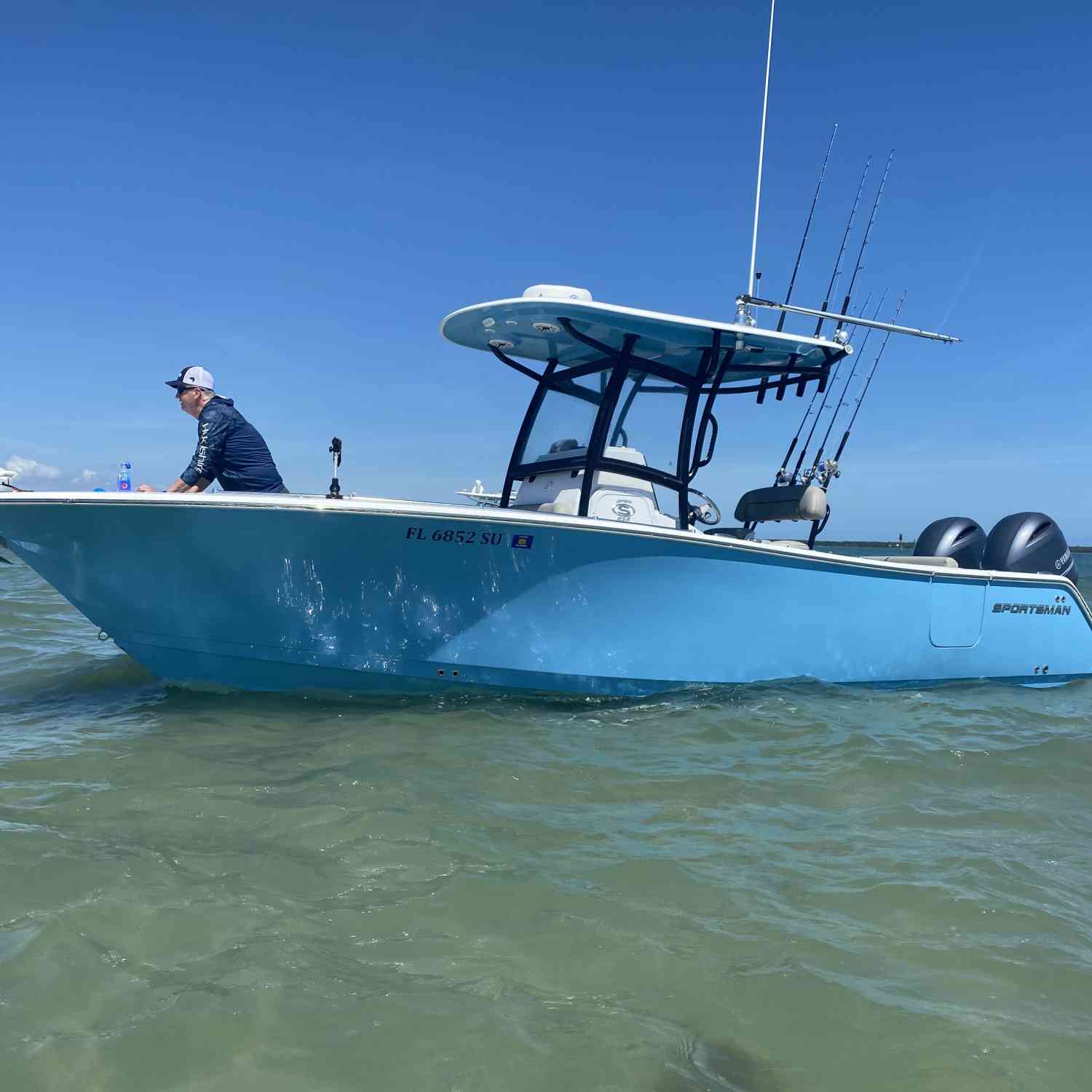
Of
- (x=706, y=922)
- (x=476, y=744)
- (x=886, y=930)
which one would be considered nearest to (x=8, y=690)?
(x=476, y=744)

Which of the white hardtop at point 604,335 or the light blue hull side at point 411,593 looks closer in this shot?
the light blue hull side at point 411,593

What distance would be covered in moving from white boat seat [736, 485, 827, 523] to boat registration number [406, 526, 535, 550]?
2562 mm

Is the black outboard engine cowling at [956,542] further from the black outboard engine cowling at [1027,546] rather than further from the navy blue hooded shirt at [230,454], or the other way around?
the navy blue hooded shirt at [230,454]

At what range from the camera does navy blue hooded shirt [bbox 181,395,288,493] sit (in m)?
5.71

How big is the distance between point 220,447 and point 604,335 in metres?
2.77

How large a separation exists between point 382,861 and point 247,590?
2673 mm

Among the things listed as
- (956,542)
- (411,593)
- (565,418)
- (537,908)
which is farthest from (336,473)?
(956,542)

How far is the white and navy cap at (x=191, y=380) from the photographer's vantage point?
5.87 meters

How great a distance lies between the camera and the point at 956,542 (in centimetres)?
812

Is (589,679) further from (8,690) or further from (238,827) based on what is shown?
(8,690)

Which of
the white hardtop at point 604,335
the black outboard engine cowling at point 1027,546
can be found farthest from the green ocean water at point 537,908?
the black outboard engine cowling at point 1027,546

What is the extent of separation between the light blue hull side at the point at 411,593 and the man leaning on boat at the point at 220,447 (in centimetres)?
70

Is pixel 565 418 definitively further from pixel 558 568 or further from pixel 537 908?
pixel 537 908

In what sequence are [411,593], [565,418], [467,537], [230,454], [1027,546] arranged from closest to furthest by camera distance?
[467,537] < [411,593] < [230,454] < [565,418] < [1027,546]
